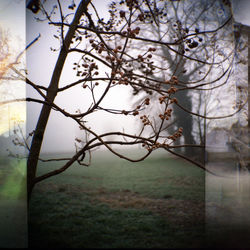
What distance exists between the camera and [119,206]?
108cm

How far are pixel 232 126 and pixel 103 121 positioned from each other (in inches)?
30.5

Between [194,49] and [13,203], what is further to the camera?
[194,49]

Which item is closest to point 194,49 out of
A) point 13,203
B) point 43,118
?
point 43,118

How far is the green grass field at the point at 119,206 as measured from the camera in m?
0.99

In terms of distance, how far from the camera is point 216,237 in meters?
1.05

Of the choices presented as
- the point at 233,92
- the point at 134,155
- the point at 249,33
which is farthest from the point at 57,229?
the point at 249,33

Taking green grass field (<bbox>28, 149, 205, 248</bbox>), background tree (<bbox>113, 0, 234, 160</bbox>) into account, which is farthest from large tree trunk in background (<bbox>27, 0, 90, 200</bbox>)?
background tree (<bbox>113, 0, 234, 160</bbox>)

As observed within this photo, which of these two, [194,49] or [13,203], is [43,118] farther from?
[194,49]

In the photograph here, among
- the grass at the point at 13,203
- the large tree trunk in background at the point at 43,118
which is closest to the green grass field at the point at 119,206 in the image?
the grass at the point at 13,203

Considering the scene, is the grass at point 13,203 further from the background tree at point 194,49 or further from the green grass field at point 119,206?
the background tree at point 194,49

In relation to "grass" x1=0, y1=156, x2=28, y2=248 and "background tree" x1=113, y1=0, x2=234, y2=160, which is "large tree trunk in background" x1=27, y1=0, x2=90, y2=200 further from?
"background tree" x1=113, y1=0, x2=234, y2=160

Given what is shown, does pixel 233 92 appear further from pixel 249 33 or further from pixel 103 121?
pixel 103 121

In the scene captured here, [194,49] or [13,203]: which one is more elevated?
[194,49]

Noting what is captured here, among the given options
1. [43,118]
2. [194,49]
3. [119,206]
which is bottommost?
[119,206]
